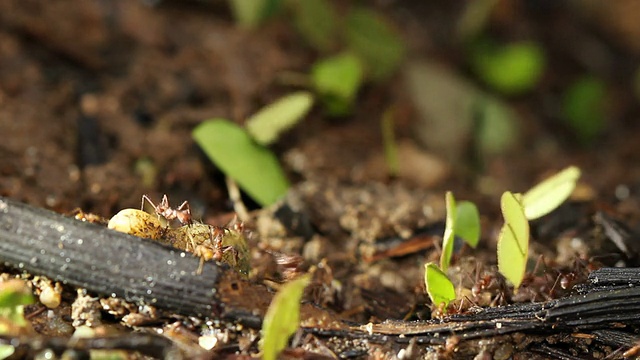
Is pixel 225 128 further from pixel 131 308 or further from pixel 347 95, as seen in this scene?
pixel 131 308

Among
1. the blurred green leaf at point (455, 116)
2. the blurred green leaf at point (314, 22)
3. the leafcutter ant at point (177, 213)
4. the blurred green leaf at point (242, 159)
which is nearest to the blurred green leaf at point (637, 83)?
the blurred green leaf at point (455, 116)

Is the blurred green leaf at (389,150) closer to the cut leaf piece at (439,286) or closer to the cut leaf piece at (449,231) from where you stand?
the cut leaf piece at (449,231)

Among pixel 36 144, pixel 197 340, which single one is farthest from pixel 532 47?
pixel 197 340

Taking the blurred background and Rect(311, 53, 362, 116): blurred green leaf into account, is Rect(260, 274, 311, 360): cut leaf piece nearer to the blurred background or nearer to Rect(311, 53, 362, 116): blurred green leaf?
the blurred background

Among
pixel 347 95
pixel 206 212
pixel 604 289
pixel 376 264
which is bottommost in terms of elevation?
pixel 604 289

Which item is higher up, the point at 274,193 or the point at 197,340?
the point at 274,193

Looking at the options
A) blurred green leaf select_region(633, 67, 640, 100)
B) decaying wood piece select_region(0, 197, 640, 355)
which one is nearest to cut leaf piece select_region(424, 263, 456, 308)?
decaying wood piece select_region(0, 197, 640, 355)
